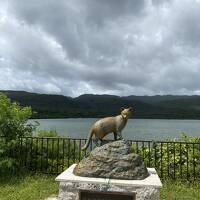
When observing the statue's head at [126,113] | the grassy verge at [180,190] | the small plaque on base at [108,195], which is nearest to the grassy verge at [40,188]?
the grassy verge at [180,190]

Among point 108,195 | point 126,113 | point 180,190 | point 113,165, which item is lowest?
point 180,190

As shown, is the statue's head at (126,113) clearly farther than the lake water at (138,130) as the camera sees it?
No

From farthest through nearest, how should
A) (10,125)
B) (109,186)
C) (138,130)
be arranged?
(138,130) → (10,125) → (109,186)

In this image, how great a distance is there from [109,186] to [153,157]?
15.9 ft

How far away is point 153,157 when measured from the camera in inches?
441

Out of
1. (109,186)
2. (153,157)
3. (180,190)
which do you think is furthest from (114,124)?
(153,157)

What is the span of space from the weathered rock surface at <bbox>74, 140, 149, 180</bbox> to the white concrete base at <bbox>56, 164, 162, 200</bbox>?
131 mm

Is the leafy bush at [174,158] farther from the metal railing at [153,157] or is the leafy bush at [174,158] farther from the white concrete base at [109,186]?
the white concrete base at [109,186]

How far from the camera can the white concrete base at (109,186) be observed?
653 centimetres

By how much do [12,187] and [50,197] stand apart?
152 centimetres

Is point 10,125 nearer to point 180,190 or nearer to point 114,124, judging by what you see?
point 114,124

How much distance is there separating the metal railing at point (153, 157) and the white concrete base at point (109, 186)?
3082 mm

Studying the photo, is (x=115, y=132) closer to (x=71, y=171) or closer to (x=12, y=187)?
(x=71, y=171)

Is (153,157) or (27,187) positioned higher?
(153,157)
